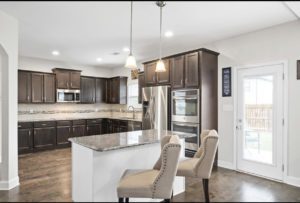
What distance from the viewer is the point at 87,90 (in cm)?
687

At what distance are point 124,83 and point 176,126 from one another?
304 centimetres

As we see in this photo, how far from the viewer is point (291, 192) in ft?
10.1

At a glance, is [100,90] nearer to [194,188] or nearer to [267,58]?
[194,188]

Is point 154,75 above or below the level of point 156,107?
above

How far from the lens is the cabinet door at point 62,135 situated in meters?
5.95

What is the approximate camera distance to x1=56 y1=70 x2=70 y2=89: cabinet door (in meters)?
6.15

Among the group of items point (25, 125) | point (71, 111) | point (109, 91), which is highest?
point (109, 91)

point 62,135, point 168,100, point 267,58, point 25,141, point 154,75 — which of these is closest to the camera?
point 267,58

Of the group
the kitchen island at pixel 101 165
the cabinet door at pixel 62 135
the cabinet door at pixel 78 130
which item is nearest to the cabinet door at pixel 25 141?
the cabinet door at pixel 62 135

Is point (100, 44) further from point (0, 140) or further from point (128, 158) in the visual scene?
point (128, 158)

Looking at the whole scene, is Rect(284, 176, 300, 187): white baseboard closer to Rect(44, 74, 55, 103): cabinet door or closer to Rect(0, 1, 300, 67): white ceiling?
Rect(0, 1, 300, 67): white ceiling

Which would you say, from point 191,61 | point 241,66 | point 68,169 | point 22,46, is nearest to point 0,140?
point 68,169

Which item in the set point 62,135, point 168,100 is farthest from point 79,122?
point 168,100

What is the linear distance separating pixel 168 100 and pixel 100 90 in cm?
331
